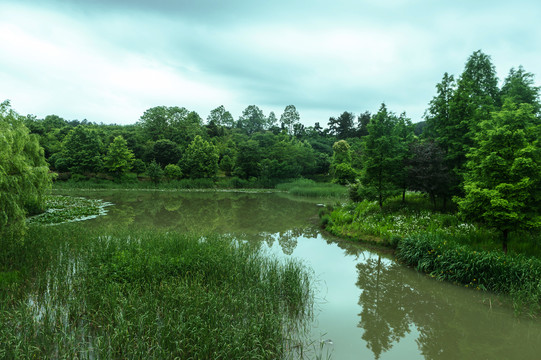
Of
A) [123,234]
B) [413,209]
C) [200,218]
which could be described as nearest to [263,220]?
[200,218]

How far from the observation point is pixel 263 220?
2106 cm

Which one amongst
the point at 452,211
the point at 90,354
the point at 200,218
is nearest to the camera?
the point at 90,354

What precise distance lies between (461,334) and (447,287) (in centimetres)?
287

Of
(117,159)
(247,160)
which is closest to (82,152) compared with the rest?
(117,159)

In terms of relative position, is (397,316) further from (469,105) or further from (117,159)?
(117,159)

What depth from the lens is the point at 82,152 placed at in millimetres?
43719

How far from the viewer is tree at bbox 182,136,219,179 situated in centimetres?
4853

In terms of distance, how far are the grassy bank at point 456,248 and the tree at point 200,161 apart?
115ft

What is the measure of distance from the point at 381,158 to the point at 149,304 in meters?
14.8

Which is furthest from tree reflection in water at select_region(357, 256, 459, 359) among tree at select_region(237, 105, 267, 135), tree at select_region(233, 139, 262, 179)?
tree at select_region(237, 105, 267, 135)

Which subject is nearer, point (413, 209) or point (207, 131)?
point (413, 209)

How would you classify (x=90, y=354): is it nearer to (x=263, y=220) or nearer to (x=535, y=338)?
(x=535, y=338)

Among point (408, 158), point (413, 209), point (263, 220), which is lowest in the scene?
point (263, 220)

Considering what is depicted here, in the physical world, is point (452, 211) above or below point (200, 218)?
above
